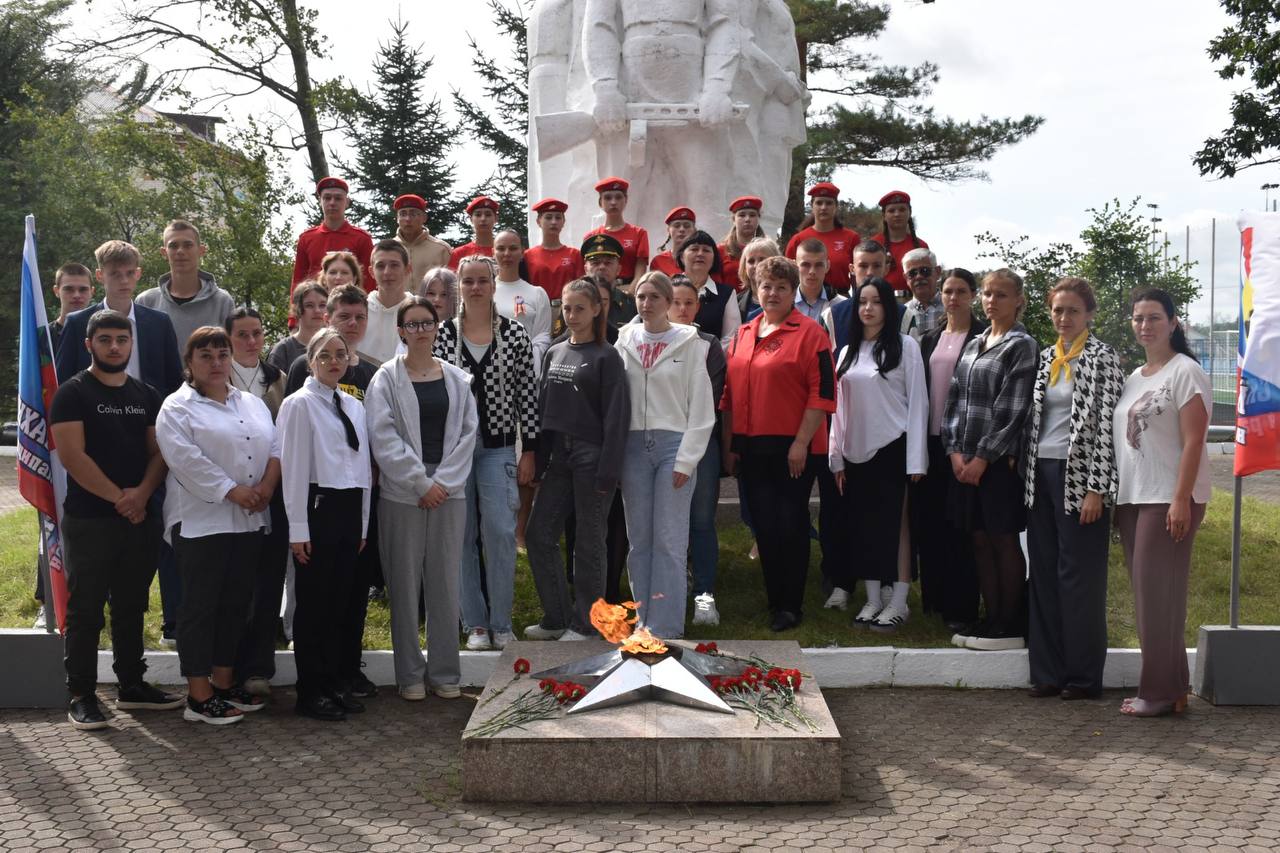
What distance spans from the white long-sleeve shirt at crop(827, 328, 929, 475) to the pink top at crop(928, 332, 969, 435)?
9 centimetres

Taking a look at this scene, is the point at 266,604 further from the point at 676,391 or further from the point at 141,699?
the point at 676,391

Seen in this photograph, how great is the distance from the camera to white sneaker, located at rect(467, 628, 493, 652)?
593 centimetres

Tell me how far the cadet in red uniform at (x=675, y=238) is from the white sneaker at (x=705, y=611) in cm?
198

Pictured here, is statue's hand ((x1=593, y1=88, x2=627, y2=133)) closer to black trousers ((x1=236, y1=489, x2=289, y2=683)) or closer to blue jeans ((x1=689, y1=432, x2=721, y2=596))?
blue jeans ((x1=689, y1=432, x2=721, y2=596))

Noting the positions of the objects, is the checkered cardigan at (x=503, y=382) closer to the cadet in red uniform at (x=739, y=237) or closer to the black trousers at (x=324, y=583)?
the black trousers at (x=324, y=583)

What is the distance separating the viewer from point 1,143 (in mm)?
25922

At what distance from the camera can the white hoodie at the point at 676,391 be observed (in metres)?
5.83

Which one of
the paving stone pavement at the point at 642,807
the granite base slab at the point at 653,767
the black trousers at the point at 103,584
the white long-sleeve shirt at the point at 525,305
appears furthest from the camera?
the white long-sleeve shirt at the point at 525,305

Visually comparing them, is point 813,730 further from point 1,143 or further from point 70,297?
point 1,143

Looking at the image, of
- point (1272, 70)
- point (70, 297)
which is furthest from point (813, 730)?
point (1272, 70)

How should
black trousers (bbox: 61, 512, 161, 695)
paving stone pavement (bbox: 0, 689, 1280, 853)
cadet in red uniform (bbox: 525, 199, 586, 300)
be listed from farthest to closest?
cadet in red uniform (bbox: 525, 199, 586, 300)
black trousers (bbox: 61, 512, 161, 695)
paving stone pavement (bbox: 0, 689, 1280, 853)

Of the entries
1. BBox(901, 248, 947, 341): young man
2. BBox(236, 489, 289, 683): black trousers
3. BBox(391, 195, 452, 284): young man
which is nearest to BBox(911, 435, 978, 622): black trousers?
BBox(901, 248, 947, 341): young man

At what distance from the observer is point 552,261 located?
25.7ft

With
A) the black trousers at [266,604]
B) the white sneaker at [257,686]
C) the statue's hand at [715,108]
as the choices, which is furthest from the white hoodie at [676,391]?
the statue's hand at [715,108]
